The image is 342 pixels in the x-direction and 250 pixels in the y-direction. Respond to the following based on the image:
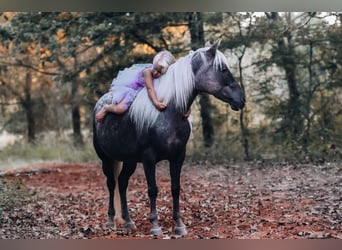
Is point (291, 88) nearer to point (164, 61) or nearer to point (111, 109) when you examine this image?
point (164, 61)

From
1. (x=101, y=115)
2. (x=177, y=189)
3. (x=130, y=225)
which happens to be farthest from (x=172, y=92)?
(x=130, y=225)

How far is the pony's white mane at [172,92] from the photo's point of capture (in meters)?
4.36

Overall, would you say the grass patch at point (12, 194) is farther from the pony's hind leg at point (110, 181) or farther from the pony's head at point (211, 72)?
the pony's head at point (211, 72)

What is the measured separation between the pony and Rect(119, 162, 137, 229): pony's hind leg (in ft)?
0.62

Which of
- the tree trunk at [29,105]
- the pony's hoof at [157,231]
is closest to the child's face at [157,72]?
the pony's hoof at [157,231]

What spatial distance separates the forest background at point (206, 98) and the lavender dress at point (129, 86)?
2.37ft

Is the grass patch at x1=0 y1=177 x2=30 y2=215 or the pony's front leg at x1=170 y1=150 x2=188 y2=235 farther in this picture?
the grass patch at x1=0 y1=177 x2=30 y2=215

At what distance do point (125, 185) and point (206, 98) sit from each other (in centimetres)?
114

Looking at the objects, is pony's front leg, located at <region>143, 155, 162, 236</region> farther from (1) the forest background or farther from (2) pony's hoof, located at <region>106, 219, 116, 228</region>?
(1) the forest background

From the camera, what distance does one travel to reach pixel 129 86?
452cm

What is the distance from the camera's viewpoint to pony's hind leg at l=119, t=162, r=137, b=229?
4715 mm

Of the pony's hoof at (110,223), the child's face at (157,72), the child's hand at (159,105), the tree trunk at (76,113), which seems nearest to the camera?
the child's hand at (159,105)

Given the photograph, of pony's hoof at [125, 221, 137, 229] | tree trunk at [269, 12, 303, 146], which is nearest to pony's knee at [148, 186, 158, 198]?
pony's hoof at [125, 221, 137, 229]
